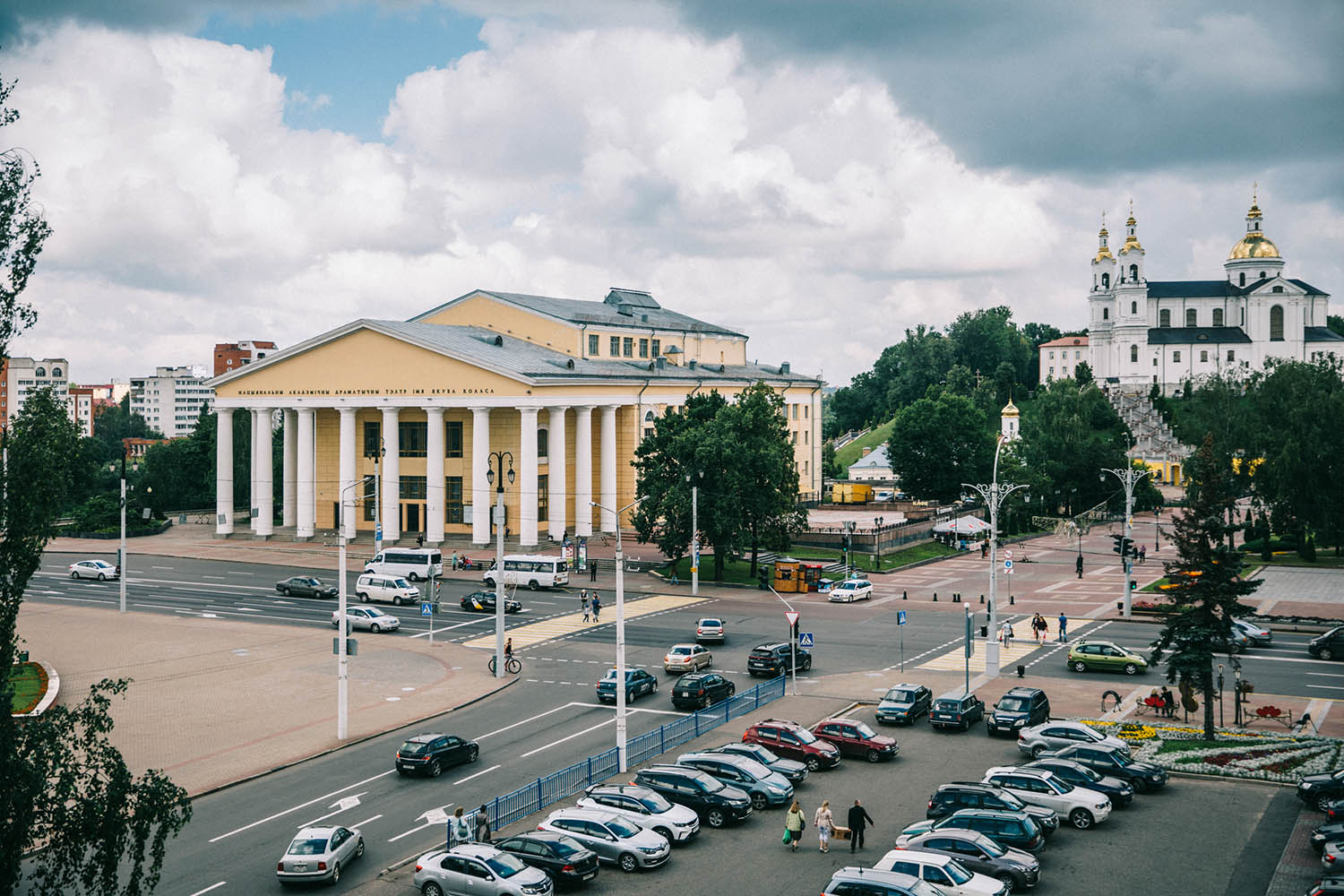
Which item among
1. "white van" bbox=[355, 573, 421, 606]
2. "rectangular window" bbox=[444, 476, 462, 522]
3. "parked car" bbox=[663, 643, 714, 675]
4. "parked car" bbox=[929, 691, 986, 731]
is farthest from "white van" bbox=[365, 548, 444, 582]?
"parked car" bbox=[929, 691, 986, 731]

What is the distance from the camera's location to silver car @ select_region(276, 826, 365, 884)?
86.5ft

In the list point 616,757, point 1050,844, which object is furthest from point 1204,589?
point 616,757

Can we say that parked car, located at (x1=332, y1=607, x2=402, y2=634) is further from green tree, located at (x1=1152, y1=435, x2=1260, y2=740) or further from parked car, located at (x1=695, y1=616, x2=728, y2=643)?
green tree, located at (x1=1152, y1=435, x2=1260, y2=740)

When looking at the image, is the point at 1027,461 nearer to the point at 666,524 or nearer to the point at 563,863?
the point at 666,524

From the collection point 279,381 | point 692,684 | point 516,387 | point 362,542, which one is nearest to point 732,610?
point 692,684

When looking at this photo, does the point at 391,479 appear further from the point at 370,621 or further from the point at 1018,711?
the point at 1018,711

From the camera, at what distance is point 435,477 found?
307 ft

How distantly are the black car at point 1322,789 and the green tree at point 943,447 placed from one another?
91443 mm

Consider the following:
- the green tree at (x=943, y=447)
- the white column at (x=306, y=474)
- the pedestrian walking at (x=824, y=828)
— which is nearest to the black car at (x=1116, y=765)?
the pedestrian walking at (x=824, y=828)

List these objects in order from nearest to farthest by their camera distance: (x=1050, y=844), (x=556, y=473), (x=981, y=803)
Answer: (x=1050, y=844), (x=981, y=803), (x=556, y=473)

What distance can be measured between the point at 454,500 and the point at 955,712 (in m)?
61.9

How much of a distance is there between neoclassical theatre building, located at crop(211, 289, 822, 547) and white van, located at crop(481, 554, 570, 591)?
1205 cm

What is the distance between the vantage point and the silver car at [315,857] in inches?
1038

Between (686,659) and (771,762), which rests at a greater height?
(686,659)
